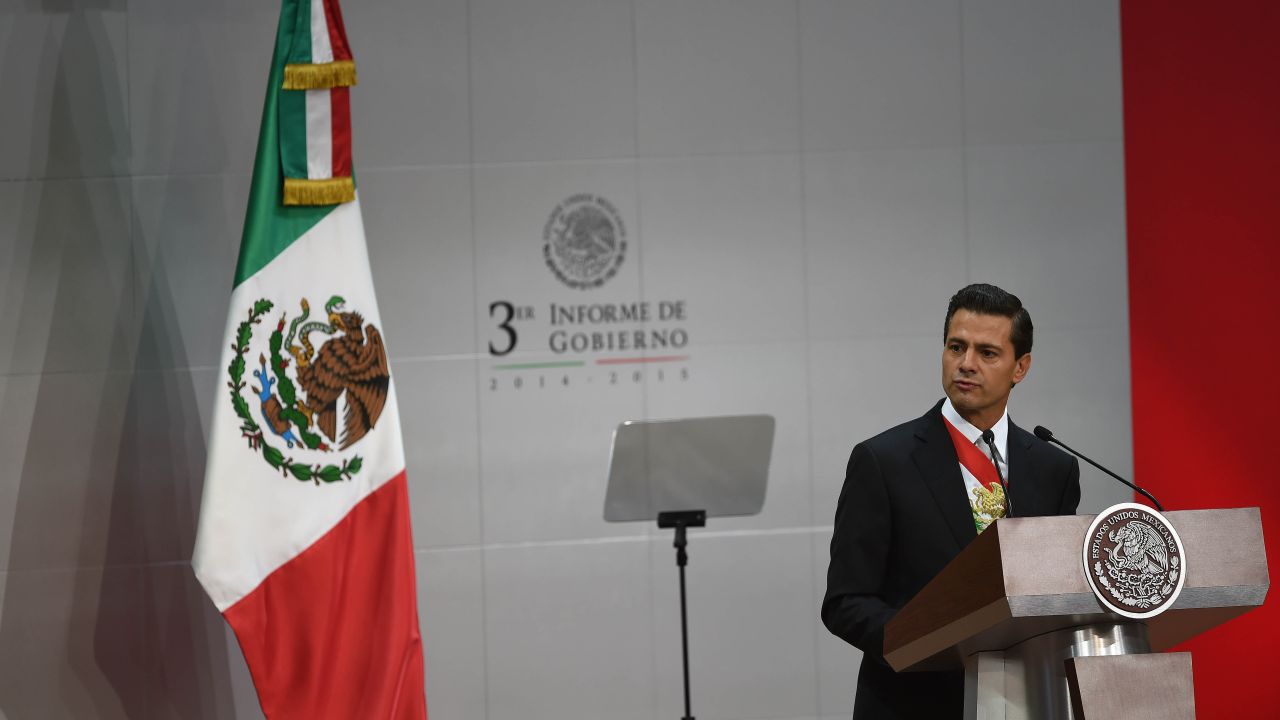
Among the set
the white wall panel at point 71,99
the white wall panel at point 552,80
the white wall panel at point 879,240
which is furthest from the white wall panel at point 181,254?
the white wall panel at point 879,240

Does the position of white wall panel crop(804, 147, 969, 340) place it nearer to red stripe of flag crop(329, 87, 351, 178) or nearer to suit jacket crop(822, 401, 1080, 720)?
red stripe of flag crop(329, 87, 351, 178)

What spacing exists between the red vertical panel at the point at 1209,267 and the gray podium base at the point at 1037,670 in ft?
9.43

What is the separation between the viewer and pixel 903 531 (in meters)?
2.11

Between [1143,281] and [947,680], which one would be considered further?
[1143,281]

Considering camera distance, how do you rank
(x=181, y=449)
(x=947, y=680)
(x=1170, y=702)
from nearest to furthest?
(x=1170, y=702) → (x=947, y=680) → (x=181, y=449)

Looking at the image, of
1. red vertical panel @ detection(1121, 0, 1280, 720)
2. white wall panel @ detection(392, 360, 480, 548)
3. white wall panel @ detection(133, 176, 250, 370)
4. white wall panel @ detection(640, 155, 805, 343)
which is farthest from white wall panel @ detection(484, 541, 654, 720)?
red vertical panel @ detection(1121, 0, 1280, 720)

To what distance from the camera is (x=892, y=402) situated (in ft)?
13.6

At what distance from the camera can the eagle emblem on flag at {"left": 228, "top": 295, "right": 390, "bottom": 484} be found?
3.29 m

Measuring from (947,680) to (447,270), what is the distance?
2.53 metres

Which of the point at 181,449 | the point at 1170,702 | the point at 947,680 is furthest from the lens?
the point at 181,449

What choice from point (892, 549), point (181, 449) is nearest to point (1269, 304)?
point (892, 549)

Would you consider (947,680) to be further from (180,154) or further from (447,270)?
(180,154)

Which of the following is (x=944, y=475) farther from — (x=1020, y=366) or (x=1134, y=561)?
(x=1134, y=561)

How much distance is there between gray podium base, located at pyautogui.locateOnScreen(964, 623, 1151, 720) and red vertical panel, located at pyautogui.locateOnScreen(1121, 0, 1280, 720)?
113 inches
